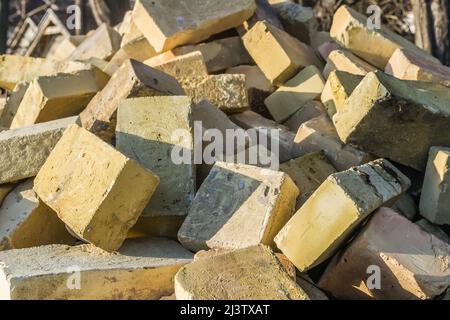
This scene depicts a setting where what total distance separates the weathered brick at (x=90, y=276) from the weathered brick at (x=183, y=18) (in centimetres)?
182

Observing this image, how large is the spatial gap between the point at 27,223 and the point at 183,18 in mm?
1748

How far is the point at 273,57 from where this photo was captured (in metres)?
4.10

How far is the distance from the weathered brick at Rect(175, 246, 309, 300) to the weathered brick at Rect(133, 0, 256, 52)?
6.84ft

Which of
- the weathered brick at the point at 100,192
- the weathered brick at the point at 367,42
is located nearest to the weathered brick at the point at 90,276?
the weathered brick at the point at 100,192

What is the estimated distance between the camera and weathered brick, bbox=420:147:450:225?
Answer: 113 inches

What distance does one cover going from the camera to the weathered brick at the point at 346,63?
3797mm

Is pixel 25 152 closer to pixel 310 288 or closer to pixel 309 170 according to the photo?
pixel 309 170

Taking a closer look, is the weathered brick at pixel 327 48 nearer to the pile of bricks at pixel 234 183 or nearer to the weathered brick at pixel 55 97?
the pile of bricks at pixel 234 183

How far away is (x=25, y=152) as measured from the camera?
324 cm

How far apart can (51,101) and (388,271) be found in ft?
6.97

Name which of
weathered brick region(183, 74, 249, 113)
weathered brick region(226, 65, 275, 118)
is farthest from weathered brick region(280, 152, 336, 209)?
weathered brick region(226, 65, 275, 118)

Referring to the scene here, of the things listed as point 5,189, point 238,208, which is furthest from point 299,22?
point 5,189
